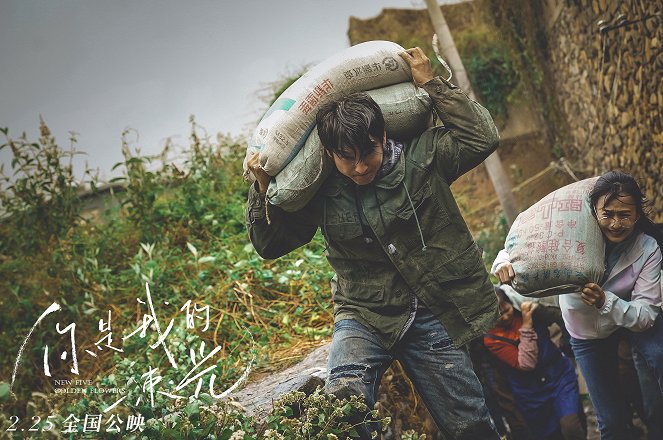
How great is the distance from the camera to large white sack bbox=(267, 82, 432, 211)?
94.3 inches

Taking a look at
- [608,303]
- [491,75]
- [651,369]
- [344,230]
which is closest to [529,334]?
[651,369]

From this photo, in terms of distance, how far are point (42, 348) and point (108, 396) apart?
2.46m

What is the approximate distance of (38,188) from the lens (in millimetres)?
5383

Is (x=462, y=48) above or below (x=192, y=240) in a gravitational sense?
→ above

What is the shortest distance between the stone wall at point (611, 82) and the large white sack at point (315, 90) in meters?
1.73

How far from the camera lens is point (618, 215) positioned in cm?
281

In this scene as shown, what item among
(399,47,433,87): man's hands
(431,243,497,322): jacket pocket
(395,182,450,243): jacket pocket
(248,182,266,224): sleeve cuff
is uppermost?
(399,47,433,87): man's hands

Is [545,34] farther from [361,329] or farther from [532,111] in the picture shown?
[361,329]

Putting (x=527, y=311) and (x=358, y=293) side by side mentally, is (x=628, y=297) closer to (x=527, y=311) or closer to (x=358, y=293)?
(x=527, y=311)

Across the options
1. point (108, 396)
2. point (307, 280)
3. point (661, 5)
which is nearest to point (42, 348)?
point (307, 280)

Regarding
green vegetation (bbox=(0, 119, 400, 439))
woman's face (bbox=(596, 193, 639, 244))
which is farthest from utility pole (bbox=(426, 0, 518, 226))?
woman's face (bbox=(596, 193, 639, 244))

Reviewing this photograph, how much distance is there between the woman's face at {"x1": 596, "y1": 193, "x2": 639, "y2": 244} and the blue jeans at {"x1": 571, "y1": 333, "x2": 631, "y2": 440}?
62cm

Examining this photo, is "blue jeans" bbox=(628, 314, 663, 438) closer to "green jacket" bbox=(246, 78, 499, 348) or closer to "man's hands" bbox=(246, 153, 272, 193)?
"green jacket" bbox=(246, 78, 499, 348)

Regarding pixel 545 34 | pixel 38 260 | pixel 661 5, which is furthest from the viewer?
pixel 545 34
